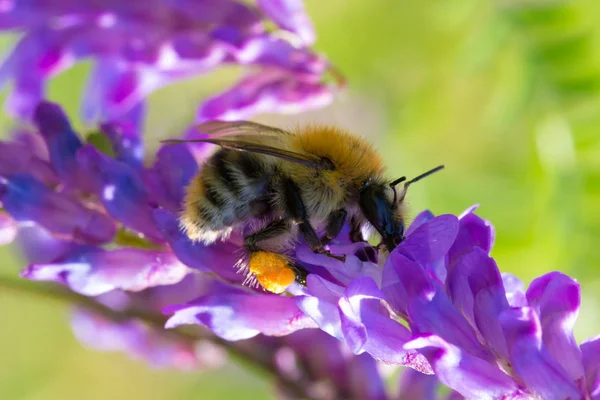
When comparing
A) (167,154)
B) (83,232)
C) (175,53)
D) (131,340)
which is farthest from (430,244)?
(131,340)

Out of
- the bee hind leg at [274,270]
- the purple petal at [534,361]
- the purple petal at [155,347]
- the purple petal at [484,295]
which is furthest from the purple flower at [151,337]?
the purple petal at [534,361]

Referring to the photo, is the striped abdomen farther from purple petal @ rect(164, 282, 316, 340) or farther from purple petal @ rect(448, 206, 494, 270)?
purple petal @ rect(448, 206, 494, 270)

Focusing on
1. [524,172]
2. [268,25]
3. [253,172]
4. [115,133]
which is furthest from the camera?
[524,172]

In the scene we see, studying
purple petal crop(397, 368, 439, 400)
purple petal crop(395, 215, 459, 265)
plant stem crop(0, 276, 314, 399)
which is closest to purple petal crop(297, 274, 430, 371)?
purple petal crop(395, 215, 459, 265)

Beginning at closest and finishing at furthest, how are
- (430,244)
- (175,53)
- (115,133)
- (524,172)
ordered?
(430,244), (115,133), (175,53), (524,172)

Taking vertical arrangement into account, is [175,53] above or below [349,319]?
above

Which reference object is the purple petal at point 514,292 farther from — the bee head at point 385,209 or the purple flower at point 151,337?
the purple flower at point 151,337

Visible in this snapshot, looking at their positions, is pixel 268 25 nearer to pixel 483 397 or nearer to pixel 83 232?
pixel 83 232

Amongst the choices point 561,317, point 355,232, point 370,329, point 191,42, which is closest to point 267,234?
point 355,232

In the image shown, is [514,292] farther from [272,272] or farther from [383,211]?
[272,272]
